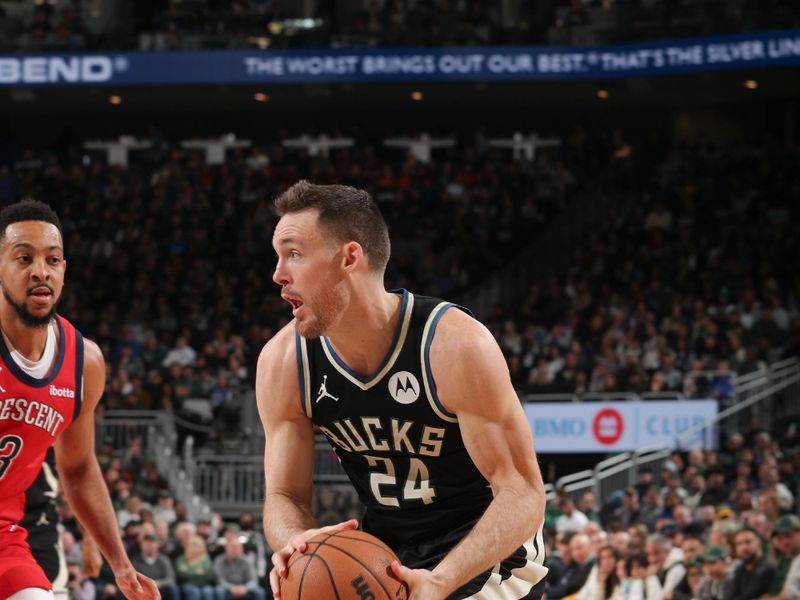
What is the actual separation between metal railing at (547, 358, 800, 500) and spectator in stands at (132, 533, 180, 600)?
4771mm

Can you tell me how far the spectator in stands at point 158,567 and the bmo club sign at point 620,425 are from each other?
5.33 meters

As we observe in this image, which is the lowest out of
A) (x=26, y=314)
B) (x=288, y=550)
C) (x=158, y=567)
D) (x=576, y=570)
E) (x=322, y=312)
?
(x=576, y=570)

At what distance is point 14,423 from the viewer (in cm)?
564

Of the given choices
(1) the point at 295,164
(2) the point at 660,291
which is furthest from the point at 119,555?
(1) the point at 295,164

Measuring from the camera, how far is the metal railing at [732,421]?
1741 cm

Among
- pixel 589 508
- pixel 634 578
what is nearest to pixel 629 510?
pixel 589 508

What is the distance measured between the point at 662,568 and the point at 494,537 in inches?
367

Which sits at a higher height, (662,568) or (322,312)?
(322,312)

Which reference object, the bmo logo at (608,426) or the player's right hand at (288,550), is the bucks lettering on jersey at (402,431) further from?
the bmo logo at (608,426)

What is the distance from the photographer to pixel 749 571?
40.5 ft

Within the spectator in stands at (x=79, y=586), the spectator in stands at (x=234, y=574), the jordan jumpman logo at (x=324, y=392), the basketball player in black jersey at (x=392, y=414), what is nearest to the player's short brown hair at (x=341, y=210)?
the basketball player in black jersey at (x=392, y=414)

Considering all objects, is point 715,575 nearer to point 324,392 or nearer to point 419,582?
point 324,392

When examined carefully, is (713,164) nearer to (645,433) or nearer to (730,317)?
(730,317)

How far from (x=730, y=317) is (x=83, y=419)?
1528 centimetres
